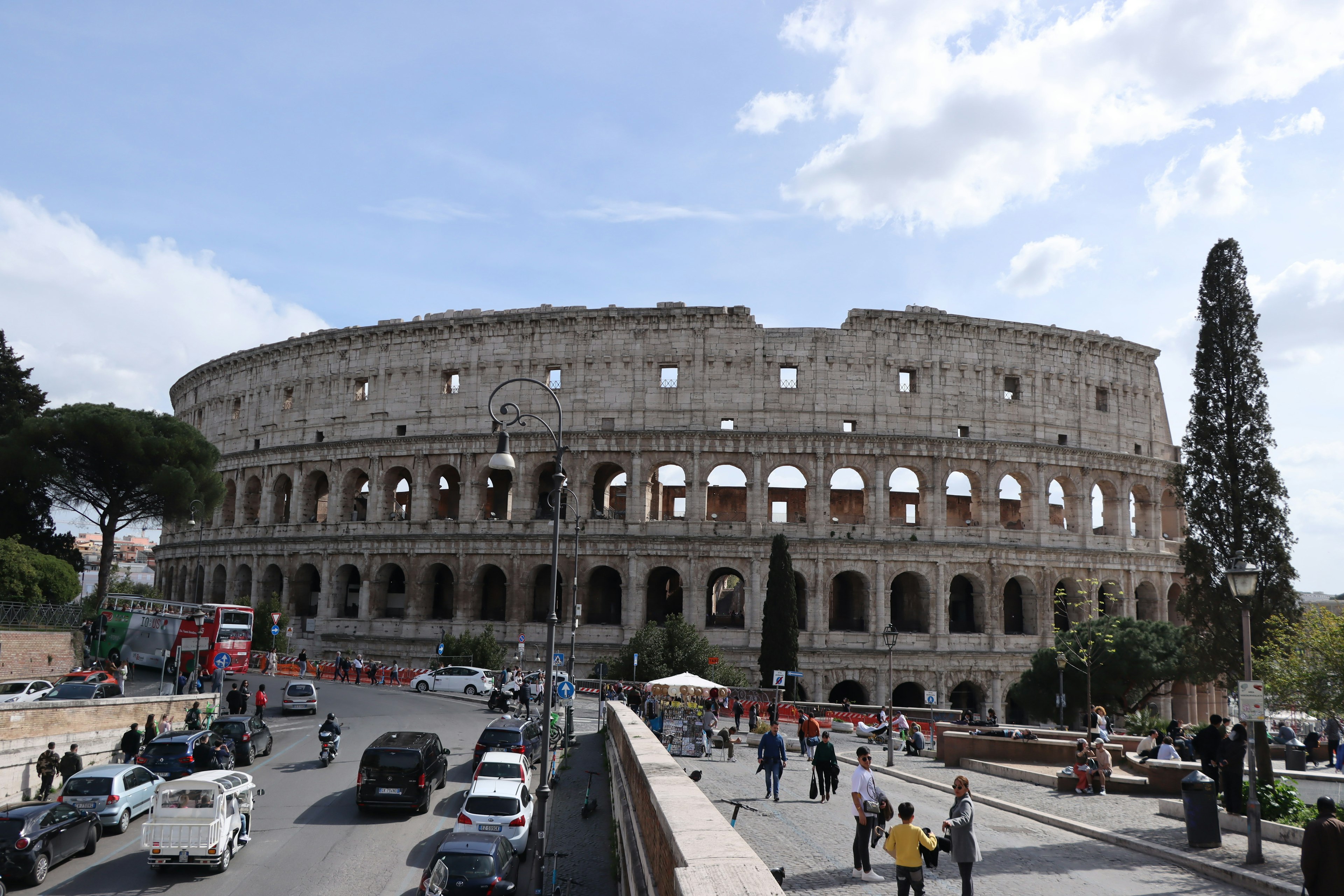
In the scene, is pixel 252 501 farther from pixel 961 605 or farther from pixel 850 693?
pixel 961 605

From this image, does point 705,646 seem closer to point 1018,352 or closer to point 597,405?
point 597,405

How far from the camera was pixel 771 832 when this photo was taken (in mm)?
13703

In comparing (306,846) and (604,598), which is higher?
(604,598)

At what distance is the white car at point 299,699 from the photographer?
3206 centimetres

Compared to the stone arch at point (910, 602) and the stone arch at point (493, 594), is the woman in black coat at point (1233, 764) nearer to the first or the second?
the stone arch at point (910, 602)

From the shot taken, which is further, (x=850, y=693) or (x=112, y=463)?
(x=112, y=463)

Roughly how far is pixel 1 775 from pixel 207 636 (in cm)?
1634

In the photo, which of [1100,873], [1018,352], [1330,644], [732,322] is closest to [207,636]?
[732,322]

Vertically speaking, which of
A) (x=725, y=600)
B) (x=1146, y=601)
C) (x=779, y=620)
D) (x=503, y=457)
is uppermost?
(x=503, y=457)

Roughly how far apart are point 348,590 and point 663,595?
18976mm

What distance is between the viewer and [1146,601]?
156ft

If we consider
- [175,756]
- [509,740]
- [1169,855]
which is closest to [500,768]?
[509,740]

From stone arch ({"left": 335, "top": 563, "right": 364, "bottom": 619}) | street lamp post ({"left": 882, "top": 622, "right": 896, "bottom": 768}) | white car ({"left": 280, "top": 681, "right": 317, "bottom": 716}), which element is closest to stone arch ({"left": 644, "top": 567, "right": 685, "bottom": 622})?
stone arch ({"left": 335, "top": 563, "right": 364, "bottom": 619})

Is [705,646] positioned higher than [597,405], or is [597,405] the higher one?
[597,405]
